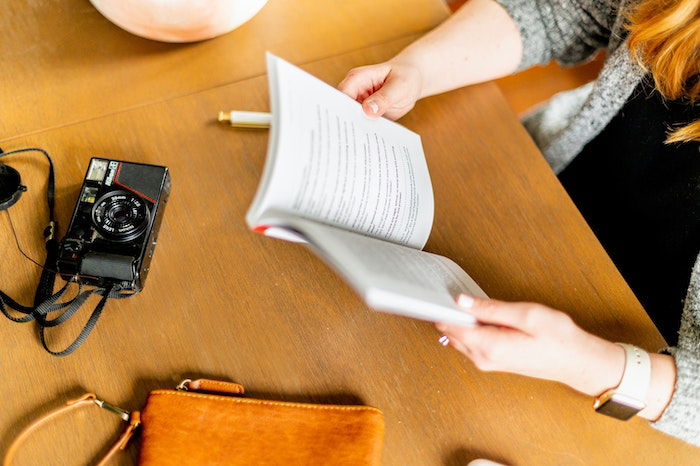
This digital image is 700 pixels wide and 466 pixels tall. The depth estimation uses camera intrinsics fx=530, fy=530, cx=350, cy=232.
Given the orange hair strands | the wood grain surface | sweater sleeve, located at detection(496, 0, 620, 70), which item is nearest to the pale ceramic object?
the wood grain surface

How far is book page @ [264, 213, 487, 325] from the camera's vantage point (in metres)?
0.45

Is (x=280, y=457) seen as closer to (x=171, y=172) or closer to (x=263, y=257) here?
(x=263, y=257)

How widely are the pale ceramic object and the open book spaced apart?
232 mm

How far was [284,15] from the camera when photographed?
833 mm

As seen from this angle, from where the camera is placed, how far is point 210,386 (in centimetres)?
58

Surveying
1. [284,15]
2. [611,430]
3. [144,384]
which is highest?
[284,15]

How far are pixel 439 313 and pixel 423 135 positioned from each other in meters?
0.34

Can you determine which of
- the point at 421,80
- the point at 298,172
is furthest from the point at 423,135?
the point at 298,172

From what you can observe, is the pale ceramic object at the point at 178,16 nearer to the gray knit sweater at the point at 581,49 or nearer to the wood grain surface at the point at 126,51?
the wood grain surface at the point at 126,51

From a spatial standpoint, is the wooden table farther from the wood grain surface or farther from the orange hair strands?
the orange hair strands

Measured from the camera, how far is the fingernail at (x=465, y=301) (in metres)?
0.54

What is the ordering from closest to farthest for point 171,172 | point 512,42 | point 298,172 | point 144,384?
point 298,172
point 144,384
point 171,172
point 512,42

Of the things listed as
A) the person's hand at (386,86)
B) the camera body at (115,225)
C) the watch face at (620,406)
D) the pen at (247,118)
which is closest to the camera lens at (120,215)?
the camera body at (115,225)

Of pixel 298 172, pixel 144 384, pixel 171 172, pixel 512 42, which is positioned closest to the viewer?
pixel 298 172
